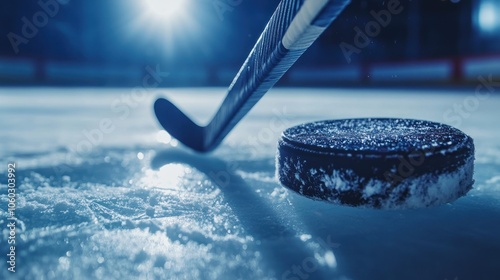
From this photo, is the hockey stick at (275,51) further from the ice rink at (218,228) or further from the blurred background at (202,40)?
the blurred background at (202,40)

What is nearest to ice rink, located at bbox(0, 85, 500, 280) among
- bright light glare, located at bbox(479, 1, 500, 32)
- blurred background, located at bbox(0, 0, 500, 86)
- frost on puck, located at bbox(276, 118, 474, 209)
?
frost on puck, located at bbox(276, 118, 474, 209)

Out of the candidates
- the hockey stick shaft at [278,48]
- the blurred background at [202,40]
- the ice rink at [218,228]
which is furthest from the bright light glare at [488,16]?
the hockey stick shaft at [278,48]

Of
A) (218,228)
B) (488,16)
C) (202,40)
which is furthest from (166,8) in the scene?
(218,228)

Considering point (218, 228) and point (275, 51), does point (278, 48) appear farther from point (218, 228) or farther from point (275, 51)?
point (218, 228)

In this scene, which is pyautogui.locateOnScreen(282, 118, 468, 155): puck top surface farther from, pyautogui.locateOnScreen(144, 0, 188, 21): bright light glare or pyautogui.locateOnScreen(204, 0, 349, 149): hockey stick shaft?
pyautogui.locateOnScreen(144, 0, 188, 21): bright light glare

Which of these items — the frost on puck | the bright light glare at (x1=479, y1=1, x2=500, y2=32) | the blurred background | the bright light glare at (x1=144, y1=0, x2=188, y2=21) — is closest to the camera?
the frost on puck

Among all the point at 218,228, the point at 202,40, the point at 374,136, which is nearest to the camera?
the point at 218,228

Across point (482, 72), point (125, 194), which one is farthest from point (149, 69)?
point (125, 194)
